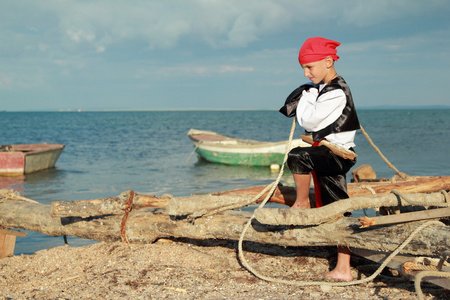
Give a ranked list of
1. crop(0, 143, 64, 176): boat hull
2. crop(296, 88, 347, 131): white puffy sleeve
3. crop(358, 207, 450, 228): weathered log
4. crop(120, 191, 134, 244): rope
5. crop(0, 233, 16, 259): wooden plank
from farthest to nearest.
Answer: crop(0, 143, 64, 176): boat hull → crop(0, 233, 16, 259): wooden plank → crop(120, 191, 134, 244): rope → crop(296, 88, 347, 131): white puffy sleeve → crop(358, 207, 450, 228): weathered log

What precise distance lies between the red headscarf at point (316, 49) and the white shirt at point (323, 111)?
31 centimetres

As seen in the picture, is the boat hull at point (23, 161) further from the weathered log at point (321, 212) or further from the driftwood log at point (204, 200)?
the weathered log at point (321, 212)

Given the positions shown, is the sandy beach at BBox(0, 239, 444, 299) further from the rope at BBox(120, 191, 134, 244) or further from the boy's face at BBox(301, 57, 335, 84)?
the boy's face at BBox(301, 57, 335, 84)

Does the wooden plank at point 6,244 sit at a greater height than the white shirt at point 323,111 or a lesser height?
Answer: lesser

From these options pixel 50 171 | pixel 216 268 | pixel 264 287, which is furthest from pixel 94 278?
pixel 50 171

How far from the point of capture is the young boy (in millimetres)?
3887

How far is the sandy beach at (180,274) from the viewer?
388cm

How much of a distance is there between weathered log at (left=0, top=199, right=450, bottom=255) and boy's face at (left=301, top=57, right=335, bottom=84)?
1.39 metres

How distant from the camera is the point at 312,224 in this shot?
152 inches

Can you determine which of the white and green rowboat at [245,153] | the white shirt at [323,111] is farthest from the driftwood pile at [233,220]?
the white and green rowboat at [245,153]

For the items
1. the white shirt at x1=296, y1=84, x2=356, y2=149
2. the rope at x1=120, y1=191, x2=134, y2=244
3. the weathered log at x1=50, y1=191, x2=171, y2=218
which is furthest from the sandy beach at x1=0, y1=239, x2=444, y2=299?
the white shirt at x1=296, y1=84, x2=356, y2=149

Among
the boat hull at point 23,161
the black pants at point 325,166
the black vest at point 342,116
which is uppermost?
the black vest at point 342,116

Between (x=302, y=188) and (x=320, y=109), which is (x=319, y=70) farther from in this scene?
(x=302, y=188)

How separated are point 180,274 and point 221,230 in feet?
2.10
